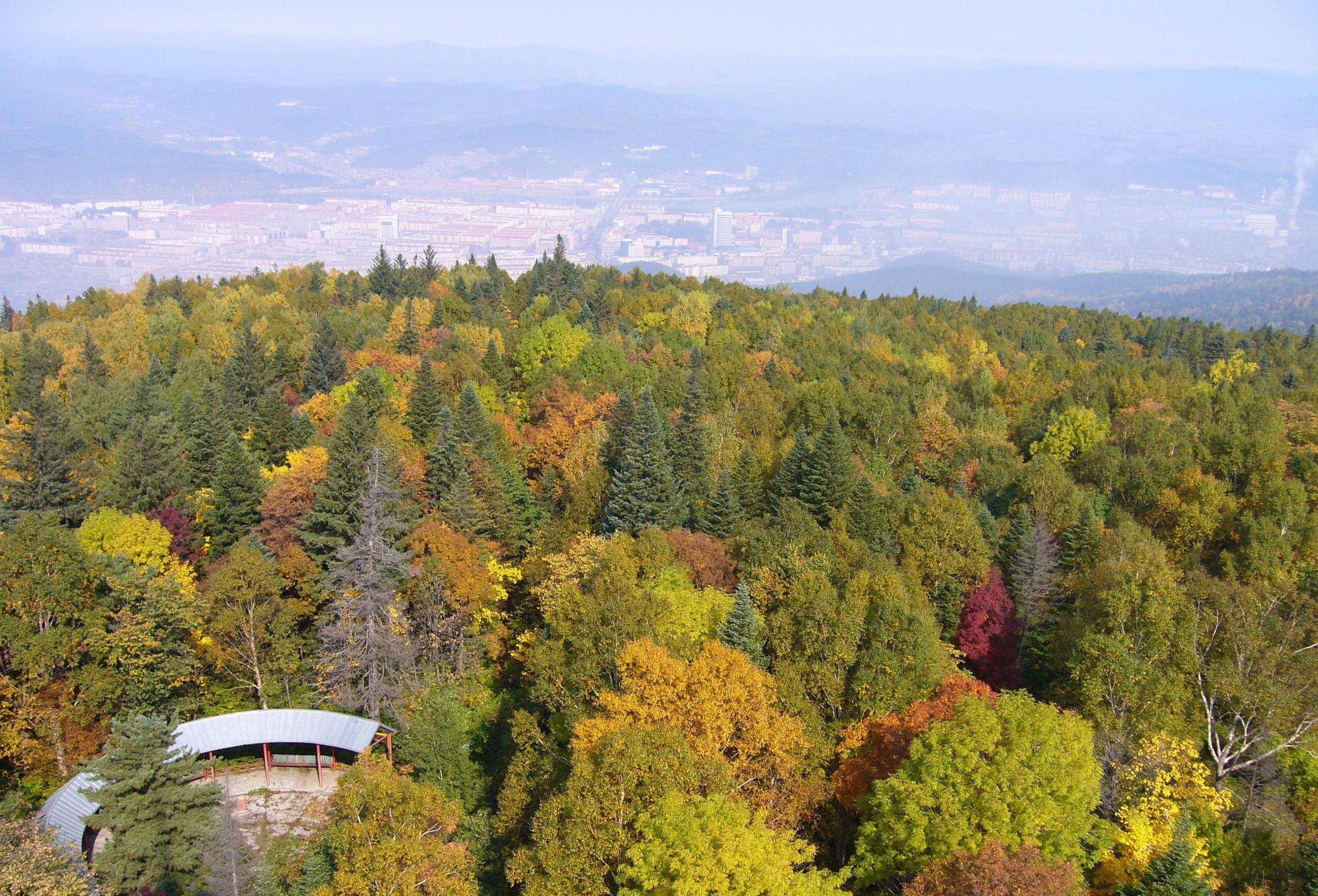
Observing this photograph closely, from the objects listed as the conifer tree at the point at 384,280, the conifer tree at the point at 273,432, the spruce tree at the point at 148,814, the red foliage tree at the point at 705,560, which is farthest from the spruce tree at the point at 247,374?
the spruce tree at the point at 148,814

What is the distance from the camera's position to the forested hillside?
19516 mm

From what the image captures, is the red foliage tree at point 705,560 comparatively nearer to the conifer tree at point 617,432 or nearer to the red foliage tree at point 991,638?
the red foliage tree at point 991,638

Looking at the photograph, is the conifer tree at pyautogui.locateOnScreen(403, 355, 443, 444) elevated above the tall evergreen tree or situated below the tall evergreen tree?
above

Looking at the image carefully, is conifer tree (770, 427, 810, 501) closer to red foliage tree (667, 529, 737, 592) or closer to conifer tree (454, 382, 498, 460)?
red foliage tree (667, 529, 737, 592)

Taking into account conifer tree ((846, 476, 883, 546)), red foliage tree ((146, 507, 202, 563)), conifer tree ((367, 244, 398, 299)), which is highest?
conifer tree ((367, 244, 398, 299))

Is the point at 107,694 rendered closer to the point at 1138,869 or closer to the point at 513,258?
the point at 1138,869

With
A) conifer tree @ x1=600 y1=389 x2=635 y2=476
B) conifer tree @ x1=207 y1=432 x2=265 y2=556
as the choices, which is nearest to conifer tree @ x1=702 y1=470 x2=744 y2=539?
conifer tree @ x1=600 y1=389 x2=635 y2=476

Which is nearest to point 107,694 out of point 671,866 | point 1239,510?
point 671,866

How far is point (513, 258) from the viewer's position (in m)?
189

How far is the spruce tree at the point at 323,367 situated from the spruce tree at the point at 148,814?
126ft

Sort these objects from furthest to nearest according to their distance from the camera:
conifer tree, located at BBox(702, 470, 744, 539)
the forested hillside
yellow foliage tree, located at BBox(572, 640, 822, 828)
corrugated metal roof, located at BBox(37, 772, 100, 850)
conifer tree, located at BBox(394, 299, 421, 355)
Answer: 1. conifer tree, located at BBox(394, 299, 421, 355)
2. conifer tree, located at BBox(702, 470, 744, 539)
3. corrugated metal roof, located at BBox(37, 772, 100, 850)
4. yellow foliage tree, located at BBox(572, 640, 822, 828)
5. the forested hillside

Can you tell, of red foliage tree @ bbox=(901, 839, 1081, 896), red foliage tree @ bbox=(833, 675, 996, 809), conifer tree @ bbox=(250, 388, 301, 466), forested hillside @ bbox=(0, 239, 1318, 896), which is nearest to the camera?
red foliage tree @ bbox=(901, 839, 1081, 896)

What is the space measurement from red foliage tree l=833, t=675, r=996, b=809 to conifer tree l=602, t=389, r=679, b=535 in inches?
609

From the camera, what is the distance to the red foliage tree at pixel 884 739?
73.0 feet
